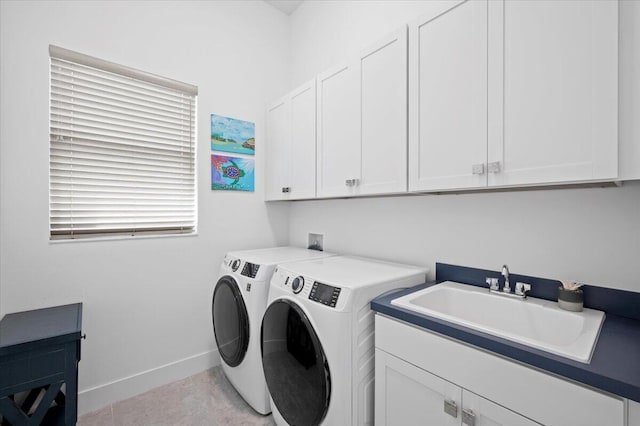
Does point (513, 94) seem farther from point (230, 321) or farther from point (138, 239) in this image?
point (138, 239)

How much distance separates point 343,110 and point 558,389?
64.1 inches

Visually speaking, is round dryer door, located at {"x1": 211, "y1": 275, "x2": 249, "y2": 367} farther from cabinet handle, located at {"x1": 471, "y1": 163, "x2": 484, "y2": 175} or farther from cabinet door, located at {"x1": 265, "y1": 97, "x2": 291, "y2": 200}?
cabinet handle, located at {"x1": 471, "y1": 163, "x2": 484, "y2": 175}

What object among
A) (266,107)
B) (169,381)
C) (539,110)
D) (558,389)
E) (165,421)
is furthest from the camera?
(266,107)

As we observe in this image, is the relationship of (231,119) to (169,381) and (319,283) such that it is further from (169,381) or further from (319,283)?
(169,381)

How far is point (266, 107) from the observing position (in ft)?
8.66

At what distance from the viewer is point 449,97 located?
4.25 feet

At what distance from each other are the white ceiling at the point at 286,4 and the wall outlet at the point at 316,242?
7.12ft

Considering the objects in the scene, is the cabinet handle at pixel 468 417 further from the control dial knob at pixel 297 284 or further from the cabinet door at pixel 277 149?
the cabinet door at pixel 277 149

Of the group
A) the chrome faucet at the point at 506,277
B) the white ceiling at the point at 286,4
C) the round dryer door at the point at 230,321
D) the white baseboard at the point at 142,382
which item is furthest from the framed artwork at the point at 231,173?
the chrome faucet at the point at 506,277

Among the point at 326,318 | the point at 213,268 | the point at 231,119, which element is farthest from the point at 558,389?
the point at 231,119

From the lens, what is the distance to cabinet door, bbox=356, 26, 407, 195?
1484 millimetres

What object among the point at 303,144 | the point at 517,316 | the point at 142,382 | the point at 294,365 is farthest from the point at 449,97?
the point at 142,382

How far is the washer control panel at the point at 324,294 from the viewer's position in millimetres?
1268

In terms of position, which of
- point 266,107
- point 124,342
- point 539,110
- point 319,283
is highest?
point 266,107
